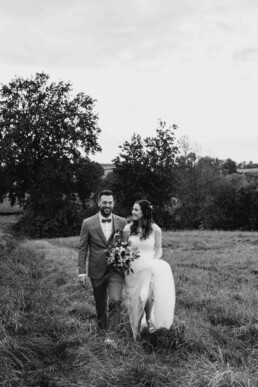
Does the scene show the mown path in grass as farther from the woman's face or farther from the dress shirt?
the woman's face

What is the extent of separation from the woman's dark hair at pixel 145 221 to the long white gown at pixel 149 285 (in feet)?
0.26

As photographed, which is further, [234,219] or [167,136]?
[167,136]

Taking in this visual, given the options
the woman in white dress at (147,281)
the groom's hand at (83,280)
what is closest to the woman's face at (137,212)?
the woman in white dress at (147,281)

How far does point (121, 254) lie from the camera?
658cm

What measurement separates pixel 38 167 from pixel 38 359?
37943mm

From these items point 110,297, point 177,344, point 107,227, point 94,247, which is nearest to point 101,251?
point 94,247

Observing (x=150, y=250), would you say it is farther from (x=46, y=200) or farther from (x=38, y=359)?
(x=46, y=200)

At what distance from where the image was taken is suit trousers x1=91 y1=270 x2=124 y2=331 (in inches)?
259

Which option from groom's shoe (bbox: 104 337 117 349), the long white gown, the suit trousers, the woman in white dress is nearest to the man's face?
the woman in white dress

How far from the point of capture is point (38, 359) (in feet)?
17.9

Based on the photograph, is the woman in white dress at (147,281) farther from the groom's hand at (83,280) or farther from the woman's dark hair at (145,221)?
the groom's hand at (83,280)

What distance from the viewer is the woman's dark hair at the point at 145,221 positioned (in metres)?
7.04

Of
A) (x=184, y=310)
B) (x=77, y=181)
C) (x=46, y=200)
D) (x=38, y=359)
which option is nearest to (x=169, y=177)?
(x=77, y=181)

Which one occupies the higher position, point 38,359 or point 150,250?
point 150,250
